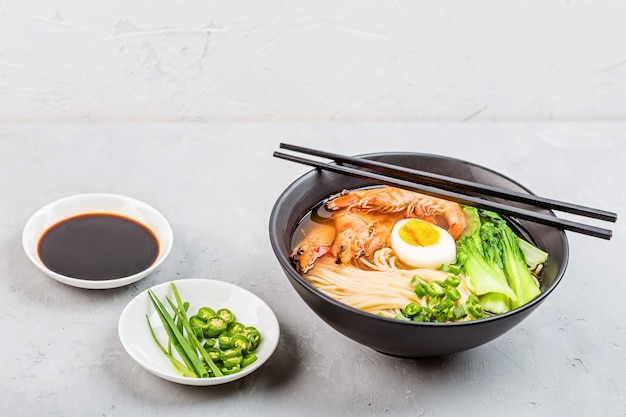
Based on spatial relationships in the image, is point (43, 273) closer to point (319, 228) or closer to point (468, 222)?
point (319, 228)

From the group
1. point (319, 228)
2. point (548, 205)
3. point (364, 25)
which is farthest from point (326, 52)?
point (548, 205)

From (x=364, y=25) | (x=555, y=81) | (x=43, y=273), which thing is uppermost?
(x=364, y=25)

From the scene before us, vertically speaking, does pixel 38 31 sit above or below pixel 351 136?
above

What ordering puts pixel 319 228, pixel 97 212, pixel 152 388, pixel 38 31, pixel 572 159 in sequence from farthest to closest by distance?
pixel 572 159, pixel 38 31, pixel 97 212, pixel 319 228, pixel 152 388

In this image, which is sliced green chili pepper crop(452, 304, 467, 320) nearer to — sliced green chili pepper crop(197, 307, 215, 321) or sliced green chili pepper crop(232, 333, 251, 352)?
sliced green chili pepper crop(232, 333, 251, 352)

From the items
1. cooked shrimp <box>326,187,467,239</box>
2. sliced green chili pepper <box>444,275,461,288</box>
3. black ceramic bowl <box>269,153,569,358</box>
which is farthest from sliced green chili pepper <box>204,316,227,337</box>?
sliced green chili pepper <box>444,275,461,288</box>

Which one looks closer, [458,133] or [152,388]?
[152,388]

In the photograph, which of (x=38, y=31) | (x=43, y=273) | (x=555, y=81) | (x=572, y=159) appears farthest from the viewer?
(x=555, y=81)
